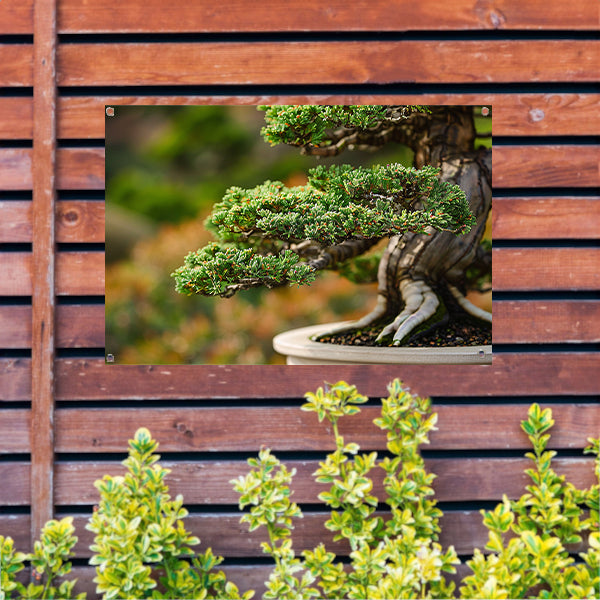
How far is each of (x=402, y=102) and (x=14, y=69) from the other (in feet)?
4.02

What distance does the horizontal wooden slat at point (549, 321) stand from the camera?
5.95 ft

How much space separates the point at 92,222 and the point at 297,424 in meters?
0.91

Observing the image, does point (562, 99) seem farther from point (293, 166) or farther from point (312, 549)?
point (312, 549)

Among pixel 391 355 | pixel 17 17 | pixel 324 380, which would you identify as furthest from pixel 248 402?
pixel 17 17

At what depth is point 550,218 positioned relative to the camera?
1.81 metres

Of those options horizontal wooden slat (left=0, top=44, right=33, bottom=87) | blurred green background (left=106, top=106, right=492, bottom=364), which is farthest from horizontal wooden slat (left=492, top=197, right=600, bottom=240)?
horizontal wooden slat (left=0, top=44, right=33, bottom=87)

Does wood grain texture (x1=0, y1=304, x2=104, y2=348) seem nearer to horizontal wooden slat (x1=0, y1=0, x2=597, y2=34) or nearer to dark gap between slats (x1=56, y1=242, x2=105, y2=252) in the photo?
dark gap between slats (x1=56, y1=242, x2=105, y2=252)

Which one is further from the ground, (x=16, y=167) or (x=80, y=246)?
(x=16, y=167)

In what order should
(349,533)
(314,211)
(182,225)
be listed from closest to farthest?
(349,533) → (314,211) → (182,225)

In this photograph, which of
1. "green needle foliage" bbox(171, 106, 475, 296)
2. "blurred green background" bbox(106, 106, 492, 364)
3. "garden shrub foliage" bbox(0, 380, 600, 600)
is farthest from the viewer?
"blurred green background" bbox(106, 106, 492, 364)

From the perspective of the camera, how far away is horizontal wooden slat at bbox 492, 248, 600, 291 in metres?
1.81

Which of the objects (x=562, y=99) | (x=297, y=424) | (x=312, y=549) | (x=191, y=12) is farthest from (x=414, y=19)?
(x=312, y=549)

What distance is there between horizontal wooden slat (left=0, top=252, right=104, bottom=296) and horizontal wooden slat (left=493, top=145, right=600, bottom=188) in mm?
1298

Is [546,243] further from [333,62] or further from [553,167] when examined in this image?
[333,62]
